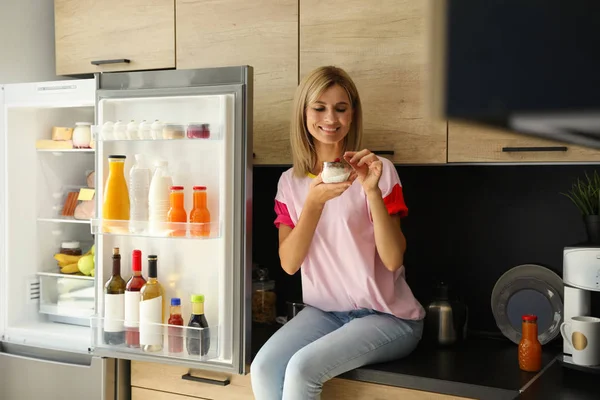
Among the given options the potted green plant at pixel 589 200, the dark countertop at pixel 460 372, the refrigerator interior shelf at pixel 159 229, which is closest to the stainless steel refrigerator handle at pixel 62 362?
the refrigerator interior shelf at pixel 159 229

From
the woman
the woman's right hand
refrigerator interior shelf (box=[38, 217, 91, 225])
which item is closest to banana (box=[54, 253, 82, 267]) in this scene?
refrigerator interior shelf (box=[38, 217, 91, 225])

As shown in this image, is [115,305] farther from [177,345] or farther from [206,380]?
[206,380]

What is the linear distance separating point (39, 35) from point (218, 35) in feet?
2.78

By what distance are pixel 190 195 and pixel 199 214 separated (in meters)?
0.13

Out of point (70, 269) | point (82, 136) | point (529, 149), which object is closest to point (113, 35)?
point (82, 136)

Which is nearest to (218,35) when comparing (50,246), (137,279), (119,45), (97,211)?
(119,45)

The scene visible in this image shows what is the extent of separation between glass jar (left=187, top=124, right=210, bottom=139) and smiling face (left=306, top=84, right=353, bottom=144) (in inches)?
12.0

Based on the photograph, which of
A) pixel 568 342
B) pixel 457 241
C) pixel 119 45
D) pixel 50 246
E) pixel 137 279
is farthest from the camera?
pixel 50 246

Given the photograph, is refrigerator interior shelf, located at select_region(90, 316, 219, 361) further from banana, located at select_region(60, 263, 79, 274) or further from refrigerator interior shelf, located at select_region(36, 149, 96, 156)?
refrigerator interior shelf, located at select_region(36, 149, 96, 156)

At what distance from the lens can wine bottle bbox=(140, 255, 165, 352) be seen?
6.90ft

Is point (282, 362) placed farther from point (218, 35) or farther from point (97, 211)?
point (218, 35)

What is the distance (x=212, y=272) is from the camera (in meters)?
2.13

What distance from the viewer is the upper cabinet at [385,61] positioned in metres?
2.05

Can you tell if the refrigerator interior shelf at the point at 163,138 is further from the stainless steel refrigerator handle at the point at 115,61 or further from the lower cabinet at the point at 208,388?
the lower cabinet at the point at 208,388
